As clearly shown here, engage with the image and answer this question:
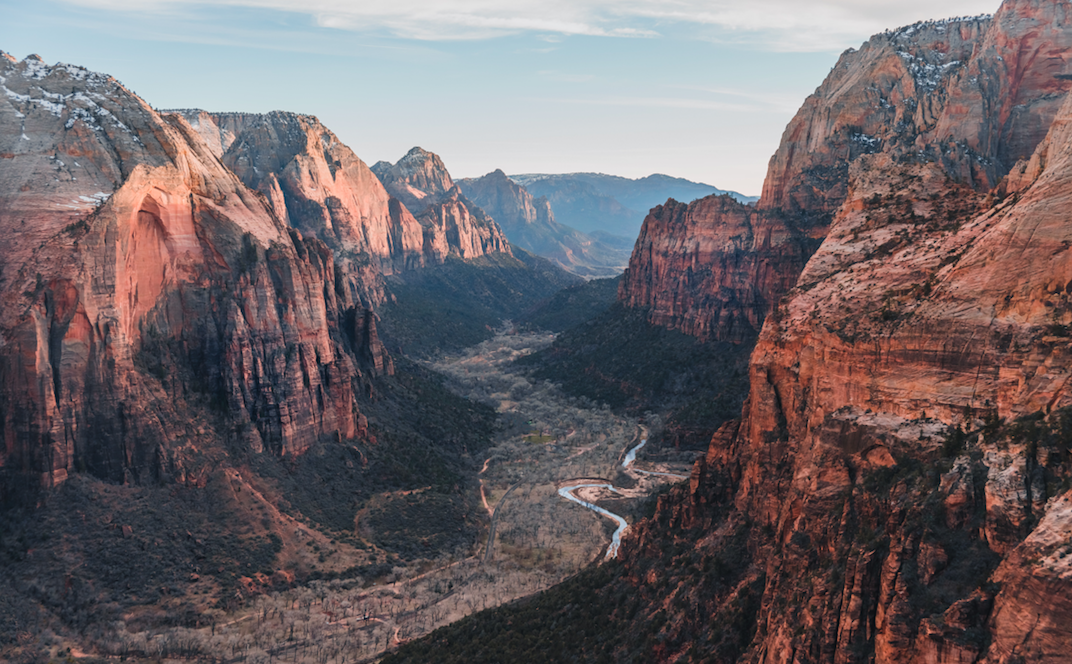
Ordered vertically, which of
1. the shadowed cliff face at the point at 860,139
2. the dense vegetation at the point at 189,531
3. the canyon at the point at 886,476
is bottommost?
the dense vegetation at the point at 189,531

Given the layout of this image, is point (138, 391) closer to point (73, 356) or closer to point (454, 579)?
point (73, 356)

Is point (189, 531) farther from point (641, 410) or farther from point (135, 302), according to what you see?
point (641, 410)

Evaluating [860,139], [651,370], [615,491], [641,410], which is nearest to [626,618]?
[615,491]

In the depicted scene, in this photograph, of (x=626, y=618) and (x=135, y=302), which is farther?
(x=135, y=302)

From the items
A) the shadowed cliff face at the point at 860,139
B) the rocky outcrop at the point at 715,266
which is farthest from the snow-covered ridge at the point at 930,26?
the rocky outcrop at the point at 715,266

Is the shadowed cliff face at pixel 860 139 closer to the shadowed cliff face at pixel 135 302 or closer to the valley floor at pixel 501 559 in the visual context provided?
the valley floor at pixel 501 559

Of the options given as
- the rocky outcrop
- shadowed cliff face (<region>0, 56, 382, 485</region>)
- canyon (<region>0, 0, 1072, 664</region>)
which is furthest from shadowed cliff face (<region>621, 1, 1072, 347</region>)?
shadowed cliff face (<region>0, 56, 382, 485</region>)
